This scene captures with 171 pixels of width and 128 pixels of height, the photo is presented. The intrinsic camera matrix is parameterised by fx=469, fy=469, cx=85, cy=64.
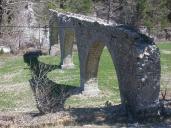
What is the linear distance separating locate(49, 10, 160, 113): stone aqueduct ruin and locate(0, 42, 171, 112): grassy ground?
4.53 ft

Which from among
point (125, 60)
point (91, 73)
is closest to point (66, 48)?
point (91, 73)

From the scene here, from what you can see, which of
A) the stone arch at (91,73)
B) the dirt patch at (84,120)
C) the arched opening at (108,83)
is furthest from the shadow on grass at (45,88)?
the dirt patch at (84,120)

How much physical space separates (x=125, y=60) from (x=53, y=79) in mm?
11561

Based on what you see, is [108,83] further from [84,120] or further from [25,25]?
[25,25]

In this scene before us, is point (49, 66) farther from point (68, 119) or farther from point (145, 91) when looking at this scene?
point (68, 119)

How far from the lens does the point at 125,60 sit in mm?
16922

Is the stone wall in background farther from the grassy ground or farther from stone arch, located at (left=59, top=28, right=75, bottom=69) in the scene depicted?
stone arch, located at (left=59, top=28, right=75, bottom=69)

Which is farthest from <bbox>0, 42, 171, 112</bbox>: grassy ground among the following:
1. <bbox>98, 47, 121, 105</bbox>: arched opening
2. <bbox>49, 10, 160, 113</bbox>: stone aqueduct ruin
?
<bbox>49, 10, 160, 113</bbox>: stone aqueduct ruin

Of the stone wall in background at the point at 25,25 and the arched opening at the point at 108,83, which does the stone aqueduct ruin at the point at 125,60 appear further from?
the stone wall in background at the point at 25,25

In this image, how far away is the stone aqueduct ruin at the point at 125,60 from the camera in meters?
14.5

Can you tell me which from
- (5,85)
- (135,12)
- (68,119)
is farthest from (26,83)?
(135,12)

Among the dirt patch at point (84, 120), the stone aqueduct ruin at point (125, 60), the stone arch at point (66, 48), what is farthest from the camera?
the stone arch at point (66, 48)

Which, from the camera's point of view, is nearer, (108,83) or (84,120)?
(84,120)

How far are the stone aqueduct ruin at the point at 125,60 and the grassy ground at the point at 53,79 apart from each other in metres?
1.38
